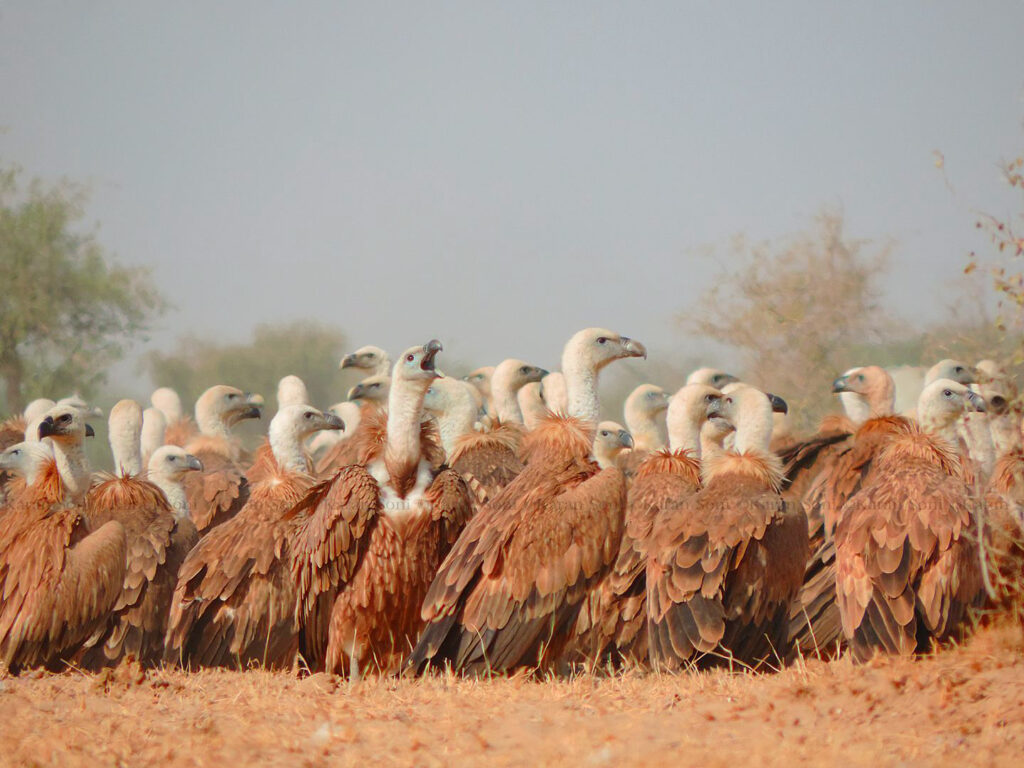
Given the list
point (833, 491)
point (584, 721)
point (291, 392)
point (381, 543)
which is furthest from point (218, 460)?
point (584, 721)

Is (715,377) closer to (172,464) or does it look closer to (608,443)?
(608,443)

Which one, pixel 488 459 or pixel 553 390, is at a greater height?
pixel 553 390

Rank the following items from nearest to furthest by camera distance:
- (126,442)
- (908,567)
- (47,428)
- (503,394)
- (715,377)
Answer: (908,567), (47,428), (126,442), (503,394), (715,377)

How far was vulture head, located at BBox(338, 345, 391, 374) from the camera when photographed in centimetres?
1225

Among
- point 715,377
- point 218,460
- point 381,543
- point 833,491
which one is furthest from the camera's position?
point 715,377

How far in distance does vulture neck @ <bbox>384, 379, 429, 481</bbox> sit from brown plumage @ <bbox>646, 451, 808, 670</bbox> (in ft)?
4.11

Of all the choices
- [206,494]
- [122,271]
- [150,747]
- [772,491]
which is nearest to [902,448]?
[772,491]

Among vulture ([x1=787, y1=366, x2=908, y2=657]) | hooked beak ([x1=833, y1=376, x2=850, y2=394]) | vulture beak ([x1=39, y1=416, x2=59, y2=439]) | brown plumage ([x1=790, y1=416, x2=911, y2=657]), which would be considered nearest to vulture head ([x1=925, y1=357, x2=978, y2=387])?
vulture ([x1=787, y1=366, x2=908, y2=657])

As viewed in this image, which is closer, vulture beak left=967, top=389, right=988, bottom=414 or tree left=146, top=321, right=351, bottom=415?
vulture beak left=967, top=389, right=988, bottom=414

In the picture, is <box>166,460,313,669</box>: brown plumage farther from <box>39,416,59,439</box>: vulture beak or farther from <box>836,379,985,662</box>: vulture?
<box>836,379,985,662</box>: vulture

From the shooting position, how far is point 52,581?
677 centimetres

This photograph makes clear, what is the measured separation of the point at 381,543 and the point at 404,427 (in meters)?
0.59

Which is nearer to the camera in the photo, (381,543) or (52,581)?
(381,543)

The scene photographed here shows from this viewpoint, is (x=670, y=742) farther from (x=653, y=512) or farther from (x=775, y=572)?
(x=653, y=512)
